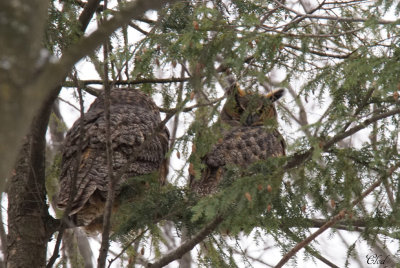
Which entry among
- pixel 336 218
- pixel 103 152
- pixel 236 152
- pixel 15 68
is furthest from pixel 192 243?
pixel 15 68

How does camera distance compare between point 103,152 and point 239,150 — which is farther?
point 239,150

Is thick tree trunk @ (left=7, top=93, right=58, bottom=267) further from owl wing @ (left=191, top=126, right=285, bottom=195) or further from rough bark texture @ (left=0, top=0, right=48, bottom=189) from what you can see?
rough bark texture @ (left=0, top=0, right=48, bottom=189)

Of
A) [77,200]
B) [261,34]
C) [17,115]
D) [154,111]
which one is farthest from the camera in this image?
[154,111]

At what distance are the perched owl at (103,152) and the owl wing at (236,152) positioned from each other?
438mm

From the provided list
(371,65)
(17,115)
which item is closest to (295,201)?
(371,65)

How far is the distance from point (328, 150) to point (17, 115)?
2630mm

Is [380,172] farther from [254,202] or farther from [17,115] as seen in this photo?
[17,115]

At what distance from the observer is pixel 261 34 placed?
3789 millimetres

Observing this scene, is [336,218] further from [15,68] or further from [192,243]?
[15,68]

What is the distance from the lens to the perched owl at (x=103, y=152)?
4.77 m

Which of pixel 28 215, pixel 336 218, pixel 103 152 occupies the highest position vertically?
pixel 103 152

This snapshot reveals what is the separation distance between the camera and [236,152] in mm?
5605

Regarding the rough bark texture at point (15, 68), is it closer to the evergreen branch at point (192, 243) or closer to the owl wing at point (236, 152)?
the evergreen branch at point (192, 243)

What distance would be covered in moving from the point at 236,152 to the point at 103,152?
1.28 m
